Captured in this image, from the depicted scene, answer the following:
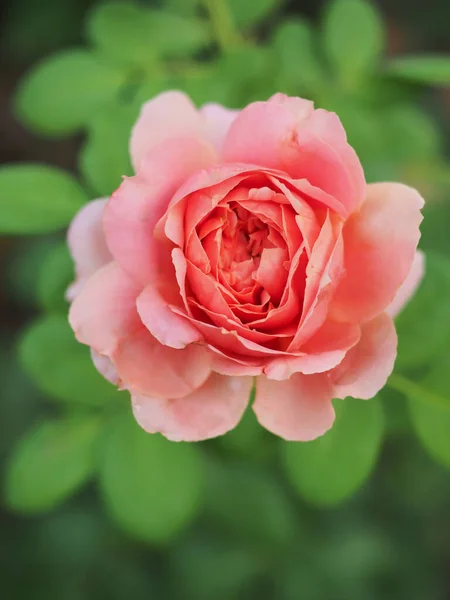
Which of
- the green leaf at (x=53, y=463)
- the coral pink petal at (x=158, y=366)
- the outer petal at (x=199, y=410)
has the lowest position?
the green leaf at (x=53, y=463)

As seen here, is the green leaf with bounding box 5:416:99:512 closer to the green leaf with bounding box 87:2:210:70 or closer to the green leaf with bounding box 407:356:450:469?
the green leaf with bounding box 407:356:450:469

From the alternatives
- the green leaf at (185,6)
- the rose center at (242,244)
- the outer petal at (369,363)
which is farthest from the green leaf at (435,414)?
the green leaf at (185,6)

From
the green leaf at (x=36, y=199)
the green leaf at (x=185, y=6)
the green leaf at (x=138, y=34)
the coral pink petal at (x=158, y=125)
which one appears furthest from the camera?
the green leaf at (x=185, y=6)

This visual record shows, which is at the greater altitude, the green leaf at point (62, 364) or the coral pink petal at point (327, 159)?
the coral pink petal at point (327, 159)

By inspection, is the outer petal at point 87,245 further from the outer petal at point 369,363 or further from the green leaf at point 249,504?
the green leaf at point 249,504

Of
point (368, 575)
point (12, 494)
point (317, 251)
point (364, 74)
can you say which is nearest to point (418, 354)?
point (317, 251)
